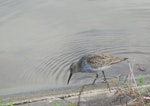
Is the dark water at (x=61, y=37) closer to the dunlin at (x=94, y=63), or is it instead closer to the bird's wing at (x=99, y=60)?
the dunlin at (x=94, y=63)

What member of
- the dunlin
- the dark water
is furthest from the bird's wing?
the dark water

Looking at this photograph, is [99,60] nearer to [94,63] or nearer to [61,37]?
[94,63]

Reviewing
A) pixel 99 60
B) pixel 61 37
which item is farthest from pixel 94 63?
pixel 61 37

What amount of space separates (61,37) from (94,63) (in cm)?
208

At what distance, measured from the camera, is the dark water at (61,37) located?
26.1 feet

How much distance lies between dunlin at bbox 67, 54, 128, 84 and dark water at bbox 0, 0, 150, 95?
25cm

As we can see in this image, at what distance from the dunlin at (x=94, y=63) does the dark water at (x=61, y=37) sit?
25cm

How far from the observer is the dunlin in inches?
284

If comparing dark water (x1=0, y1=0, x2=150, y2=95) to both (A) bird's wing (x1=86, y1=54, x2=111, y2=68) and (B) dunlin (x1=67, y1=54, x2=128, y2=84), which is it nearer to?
(B) dunlin (x1=67, y1=54, x2=128, y2=84)

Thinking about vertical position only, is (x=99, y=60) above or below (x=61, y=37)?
above

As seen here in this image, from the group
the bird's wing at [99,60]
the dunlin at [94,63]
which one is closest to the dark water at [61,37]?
the dunlin at [94,63]

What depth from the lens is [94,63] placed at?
7277 mm

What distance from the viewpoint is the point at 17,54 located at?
859cm

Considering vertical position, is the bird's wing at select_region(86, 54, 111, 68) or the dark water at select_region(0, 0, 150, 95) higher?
the bird's wing at select_region(86, 54, 111, 68)
